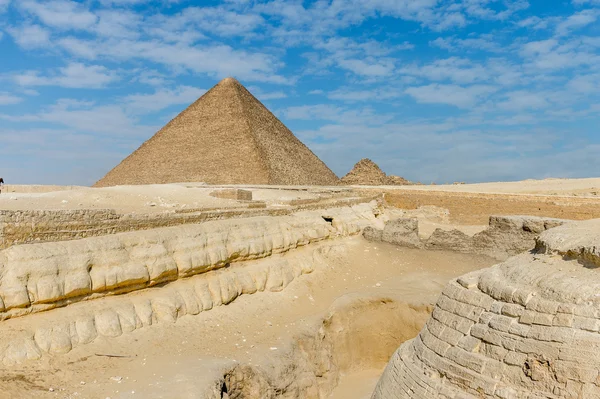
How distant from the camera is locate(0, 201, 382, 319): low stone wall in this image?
5449mm

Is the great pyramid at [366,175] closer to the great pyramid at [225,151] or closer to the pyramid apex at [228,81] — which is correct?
the great pyramid at [225,151]

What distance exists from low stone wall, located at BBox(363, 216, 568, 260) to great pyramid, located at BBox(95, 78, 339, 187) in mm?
20463

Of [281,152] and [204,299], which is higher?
[281,152]

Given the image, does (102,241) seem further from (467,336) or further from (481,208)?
(481,208)

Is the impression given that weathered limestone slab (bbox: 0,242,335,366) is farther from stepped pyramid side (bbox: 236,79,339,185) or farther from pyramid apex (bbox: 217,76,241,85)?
pyramid apex (bbox: 217,76,241,85)

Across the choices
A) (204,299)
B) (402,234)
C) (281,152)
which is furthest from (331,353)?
(281,152)

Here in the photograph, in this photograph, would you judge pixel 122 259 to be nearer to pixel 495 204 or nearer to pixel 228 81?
pixel 495 204

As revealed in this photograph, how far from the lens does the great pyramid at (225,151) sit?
35.8 meters

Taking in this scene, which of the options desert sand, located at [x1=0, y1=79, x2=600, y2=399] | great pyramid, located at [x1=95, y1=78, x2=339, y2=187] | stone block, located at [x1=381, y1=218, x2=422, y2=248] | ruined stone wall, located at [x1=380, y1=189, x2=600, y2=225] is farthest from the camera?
great pyramid, located at [x1=95, y1=78, x2=339, y2=187]

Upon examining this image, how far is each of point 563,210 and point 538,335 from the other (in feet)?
60.4

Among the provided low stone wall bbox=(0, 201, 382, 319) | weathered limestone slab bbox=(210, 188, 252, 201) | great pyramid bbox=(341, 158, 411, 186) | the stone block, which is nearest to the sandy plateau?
low stone wall bbox=(0, 201, 382, 319)

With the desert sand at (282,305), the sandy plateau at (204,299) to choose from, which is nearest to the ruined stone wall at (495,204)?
the desert sand at (282,305)

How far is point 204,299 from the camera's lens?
737 centimetres

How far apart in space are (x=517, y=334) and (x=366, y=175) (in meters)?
38.2
